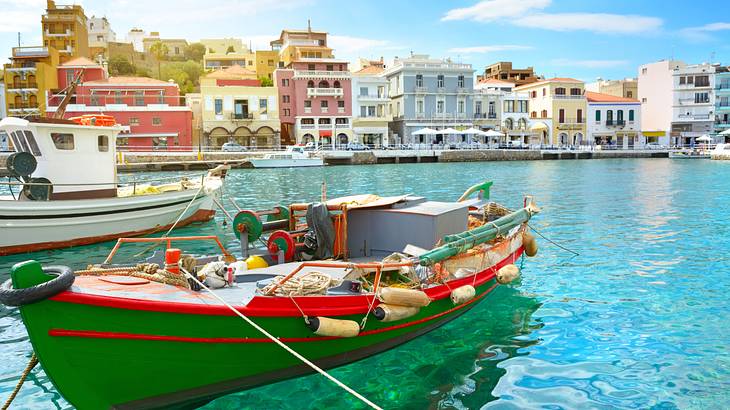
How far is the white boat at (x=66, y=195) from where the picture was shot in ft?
52.3

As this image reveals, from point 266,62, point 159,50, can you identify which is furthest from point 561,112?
point 159,50

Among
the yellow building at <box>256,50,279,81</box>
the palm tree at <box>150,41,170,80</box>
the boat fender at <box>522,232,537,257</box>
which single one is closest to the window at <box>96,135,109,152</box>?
the boat fender at <box>522,232,537,257</box>

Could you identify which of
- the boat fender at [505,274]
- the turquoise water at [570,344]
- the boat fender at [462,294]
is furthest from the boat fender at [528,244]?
the boat fender at [462,294]

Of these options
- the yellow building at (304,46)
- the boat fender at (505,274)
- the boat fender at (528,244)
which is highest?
the yellow building at (304,46)

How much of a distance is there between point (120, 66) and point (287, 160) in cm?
5153

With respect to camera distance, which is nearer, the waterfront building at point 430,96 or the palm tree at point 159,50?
the waterfront building at point 430,96

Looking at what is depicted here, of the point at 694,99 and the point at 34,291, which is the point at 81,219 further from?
the point at 694,99

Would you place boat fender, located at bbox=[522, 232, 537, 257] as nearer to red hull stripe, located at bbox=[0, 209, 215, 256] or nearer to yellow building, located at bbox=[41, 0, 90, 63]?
red hull stripe, located at bbox=[0, 209, 215, 256]

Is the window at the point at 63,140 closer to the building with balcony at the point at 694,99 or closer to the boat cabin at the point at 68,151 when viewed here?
the boat cabin at the point at 68,151

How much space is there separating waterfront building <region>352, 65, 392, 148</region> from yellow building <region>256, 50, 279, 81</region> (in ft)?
75.4

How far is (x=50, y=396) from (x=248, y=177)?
37.3m

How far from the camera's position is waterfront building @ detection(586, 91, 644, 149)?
255ft

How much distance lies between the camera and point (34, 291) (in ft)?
17.7

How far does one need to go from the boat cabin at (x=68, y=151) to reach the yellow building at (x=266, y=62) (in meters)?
71.1
